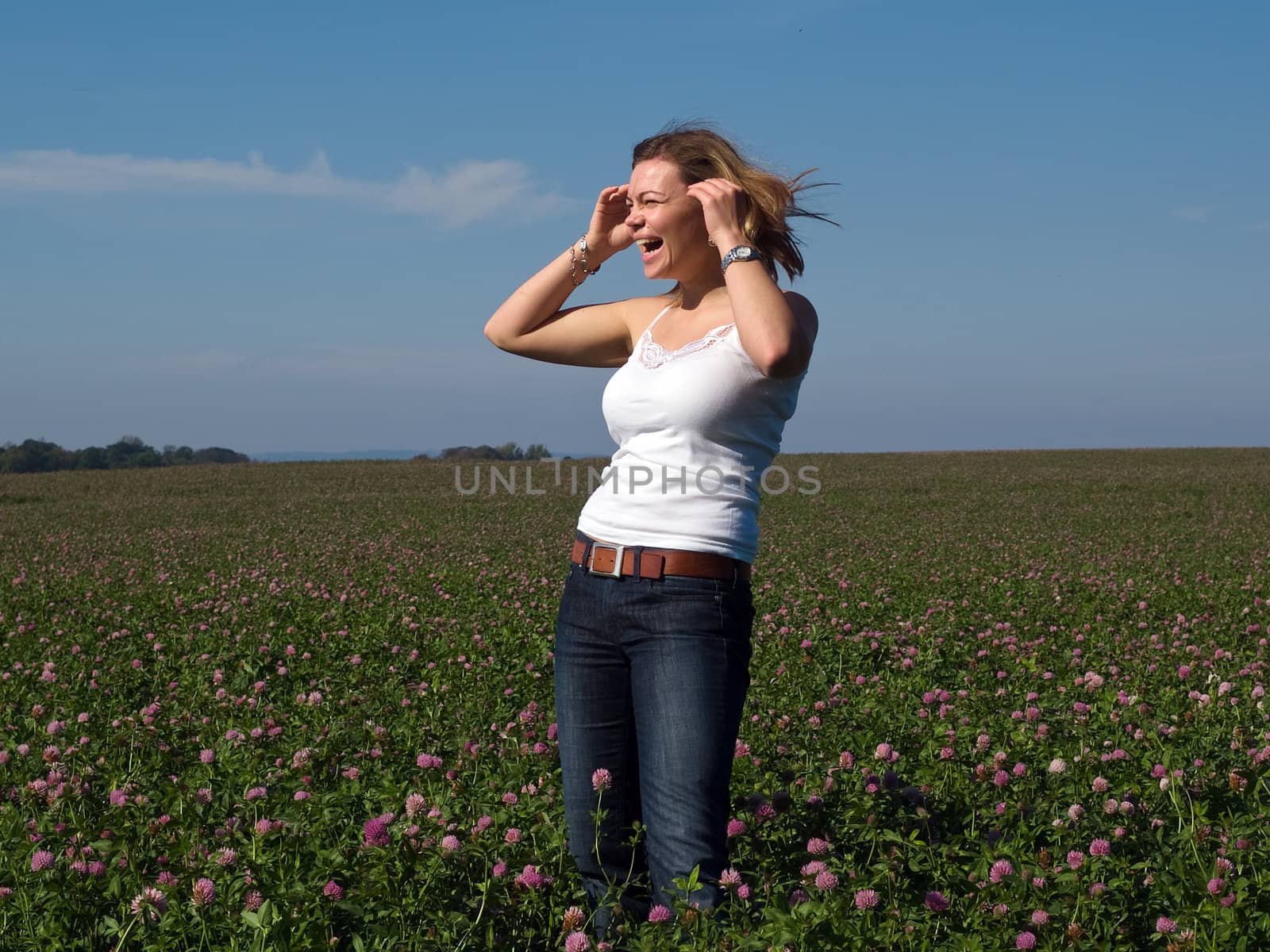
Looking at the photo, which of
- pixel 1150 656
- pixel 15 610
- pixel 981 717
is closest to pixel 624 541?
pixel 981 717

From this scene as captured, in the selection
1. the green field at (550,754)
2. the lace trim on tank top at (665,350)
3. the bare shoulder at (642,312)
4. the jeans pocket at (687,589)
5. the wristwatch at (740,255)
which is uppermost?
the wristwatch at (740,255)

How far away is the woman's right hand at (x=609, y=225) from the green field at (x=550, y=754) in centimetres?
188

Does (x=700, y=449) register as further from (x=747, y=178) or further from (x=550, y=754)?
(x=550, y=754)

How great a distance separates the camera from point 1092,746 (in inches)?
204

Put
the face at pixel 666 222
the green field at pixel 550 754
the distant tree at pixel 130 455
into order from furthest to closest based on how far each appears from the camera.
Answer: the distant tree at pixel 130 455 → the green field at pixel 550 754 → the face at pixel 666 222

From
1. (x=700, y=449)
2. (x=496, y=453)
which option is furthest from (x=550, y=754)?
(x=496, y=453)

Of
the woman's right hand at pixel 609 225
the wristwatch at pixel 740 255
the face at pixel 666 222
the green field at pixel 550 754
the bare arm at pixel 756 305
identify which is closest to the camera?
the bare arm at pixel 756 305

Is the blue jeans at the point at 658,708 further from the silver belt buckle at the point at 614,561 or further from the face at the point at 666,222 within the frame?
the face at the point at 666,222

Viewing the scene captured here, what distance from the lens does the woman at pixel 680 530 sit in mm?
2771

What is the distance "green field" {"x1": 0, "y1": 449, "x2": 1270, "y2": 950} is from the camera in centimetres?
319

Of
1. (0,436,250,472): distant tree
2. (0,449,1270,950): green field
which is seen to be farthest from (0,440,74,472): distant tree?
(0,449,1270,950): green field

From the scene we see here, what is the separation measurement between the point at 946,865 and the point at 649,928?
52.9 inches

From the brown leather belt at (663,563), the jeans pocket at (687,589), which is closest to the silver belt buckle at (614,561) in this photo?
the brown leather belt at (663,563)

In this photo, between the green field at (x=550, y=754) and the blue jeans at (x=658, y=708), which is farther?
the green field at (x=550, y=754)
